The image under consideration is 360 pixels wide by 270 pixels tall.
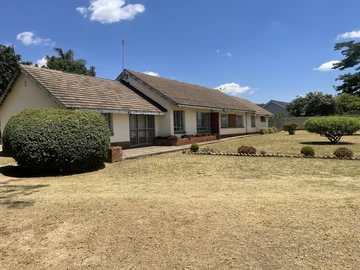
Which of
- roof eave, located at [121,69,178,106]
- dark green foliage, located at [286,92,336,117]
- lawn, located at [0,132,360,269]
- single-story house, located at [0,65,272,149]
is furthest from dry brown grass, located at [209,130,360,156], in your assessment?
dark green foliage, located at [286,92,336,117]

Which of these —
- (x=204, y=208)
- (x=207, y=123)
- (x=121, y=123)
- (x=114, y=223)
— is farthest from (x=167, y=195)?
(x=207, y=123)

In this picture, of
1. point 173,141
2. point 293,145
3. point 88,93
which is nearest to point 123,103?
point 88,93

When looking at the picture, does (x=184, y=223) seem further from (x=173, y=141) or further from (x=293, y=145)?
(x=293, y=145)

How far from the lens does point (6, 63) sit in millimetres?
31109

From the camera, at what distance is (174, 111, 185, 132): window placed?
20.9 metres

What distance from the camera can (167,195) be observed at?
21.2 ft

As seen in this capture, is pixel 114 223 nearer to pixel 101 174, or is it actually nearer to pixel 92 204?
pixel 92 204

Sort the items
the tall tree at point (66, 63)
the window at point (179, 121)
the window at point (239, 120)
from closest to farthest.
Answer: the window at point (179, 121) → the window at point (239, 120) → the tall tree at point (66, 63)

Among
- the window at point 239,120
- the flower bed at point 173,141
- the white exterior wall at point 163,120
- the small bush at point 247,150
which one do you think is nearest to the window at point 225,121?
the window at point 239,120

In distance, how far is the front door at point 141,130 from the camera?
711 inches

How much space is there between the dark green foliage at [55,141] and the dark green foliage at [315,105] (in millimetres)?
39700

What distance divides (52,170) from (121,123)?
7069 mm

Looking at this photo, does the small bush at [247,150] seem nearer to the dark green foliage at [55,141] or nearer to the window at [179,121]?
the dark green foliage at [55,141]

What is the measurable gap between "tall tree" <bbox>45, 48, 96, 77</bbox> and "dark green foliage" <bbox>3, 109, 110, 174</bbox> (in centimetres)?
3274
